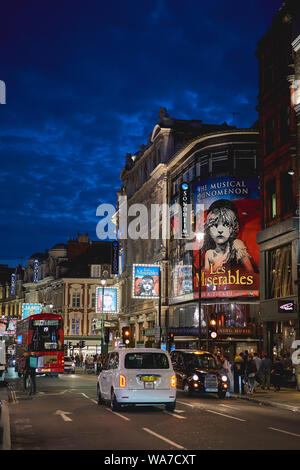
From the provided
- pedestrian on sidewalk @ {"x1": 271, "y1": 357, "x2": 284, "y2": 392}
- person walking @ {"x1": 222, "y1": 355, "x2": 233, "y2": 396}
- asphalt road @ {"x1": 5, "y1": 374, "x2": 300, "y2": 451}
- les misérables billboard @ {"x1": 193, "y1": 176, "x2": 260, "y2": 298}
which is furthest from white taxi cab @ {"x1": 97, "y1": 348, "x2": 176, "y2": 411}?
les misérables billboard @ {"x1": 193, "y1": 176, "x2": 260, "y2": 298}

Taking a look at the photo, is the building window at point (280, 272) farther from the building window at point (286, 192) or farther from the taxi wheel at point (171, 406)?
the taxi wheel at point (171, 406)

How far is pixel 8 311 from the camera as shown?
134500mm

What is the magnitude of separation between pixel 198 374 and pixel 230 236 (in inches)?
893

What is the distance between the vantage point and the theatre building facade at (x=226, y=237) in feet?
156

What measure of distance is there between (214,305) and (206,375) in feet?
76.2

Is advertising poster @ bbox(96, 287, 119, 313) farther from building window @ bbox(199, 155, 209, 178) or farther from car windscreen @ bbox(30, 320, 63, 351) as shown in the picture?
car windscreen @ bbox(30, 320, 63, 351)

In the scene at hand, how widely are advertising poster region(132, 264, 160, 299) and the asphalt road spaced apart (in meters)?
33.4

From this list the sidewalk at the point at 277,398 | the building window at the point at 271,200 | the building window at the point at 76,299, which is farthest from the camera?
the building window at the point at 76,299

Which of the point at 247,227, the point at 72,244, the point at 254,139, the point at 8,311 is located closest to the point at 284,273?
the point at 247,227

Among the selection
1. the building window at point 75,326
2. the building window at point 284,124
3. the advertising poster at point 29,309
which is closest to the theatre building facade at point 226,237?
A: the building window at point 284,124

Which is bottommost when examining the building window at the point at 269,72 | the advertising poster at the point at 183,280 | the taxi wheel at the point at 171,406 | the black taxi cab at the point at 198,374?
the taxi wheel at the point at 171,406

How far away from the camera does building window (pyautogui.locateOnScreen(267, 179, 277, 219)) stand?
123ft

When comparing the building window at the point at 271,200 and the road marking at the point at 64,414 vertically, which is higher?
the building window at the point at 271,200

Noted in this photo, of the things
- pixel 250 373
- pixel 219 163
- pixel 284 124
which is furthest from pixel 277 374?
pixel 219 163
